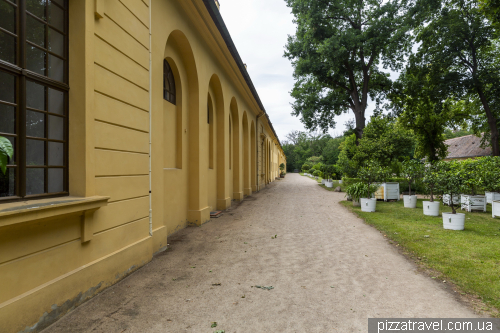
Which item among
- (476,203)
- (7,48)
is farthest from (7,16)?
(476,203)

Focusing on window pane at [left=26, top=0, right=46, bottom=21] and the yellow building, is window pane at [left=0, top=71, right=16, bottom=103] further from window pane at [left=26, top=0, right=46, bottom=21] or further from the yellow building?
window pane at [left=26, top=0, right=46, bottom=21]

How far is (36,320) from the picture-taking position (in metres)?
2.49

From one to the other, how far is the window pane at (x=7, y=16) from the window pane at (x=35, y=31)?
0.19 m

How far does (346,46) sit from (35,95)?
59.2ft

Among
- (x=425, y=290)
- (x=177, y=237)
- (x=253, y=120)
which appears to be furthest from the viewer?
(x=253, y=120)

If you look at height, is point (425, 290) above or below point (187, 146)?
below

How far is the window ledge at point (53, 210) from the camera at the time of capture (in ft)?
7.17

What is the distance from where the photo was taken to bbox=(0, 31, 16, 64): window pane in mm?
2471

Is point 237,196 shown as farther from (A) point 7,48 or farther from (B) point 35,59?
(A) point 7,48

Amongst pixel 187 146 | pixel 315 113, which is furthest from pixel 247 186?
pixel 315 113

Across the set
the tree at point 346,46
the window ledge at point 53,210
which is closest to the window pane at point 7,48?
the window ledge at point 53,210

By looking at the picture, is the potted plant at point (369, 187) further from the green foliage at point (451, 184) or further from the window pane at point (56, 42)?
the window pane at point (56, 42)

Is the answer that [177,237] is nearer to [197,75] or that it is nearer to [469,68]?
[197,75]

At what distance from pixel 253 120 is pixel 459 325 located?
15331mm
